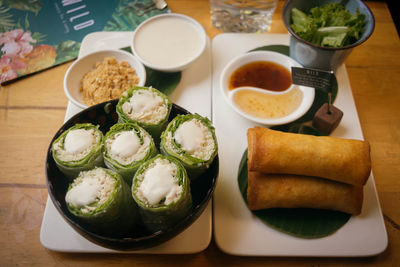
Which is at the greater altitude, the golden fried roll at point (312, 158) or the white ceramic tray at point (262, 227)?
the golden fried roll at point (312, 158)

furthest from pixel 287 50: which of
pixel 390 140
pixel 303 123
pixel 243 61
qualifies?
pixel 390 140

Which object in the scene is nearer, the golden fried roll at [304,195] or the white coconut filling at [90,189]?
the white coconut filling at [90,189]

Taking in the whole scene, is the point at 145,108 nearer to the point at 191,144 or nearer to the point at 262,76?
the point at 191,144

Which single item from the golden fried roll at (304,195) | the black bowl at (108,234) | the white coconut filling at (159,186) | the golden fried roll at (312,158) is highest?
the white coconut filling at (159,186)

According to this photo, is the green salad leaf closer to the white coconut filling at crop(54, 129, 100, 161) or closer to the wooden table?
the wooden table

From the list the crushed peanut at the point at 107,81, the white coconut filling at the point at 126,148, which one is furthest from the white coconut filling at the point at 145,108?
the crushed peanut at the point at 107,81

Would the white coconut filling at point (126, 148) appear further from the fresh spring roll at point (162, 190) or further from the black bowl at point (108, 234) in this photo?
the black bowl at point (108, 234)
